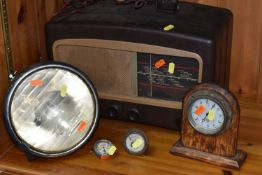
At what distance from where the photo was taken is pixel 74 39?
148 centimetres

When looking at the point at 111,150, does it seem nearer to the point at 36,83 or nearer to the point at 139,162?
the point at 139,162

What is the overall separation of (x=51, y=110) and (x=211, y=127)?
464 mm

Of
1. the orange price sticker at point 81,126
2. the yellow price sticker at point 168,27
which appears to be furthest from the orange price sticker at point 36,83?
the yellow price sticker at point 168,27

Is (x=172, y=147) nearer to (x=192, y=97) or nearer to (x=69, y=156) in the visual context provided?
(x=192, y=97)

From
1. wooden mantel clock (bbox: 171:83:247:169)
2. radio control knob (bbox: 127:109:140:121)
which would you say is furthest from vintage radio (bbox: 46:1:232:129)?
wooden mantel clock (bbox: 171:83:247:169)

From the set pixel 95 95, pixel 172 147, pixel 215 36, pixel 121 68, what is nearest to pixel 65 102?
pixel 95 95

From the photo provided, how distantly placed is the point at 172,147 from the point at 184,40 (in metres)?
0.31

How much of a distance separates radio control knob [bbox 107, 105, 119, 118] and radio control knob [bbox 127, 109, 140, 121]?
0.04 meters

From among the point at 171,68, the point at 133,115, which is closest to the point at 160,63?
the point at 171,68

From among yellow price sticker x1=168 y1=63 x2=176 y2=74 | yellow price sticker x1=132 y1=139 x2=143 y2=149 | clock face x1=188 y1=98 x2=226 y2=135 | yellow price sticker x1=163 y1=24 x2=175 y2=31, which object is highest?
yellow price sticker x1=163 y1=24 x2=175 y2=31

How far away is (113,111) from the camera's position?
1543 mm

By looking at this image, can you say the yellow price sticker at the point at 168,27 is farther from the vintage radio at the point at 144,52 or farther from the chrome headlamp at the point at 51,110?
the chrome headlamp at the point at 51,110

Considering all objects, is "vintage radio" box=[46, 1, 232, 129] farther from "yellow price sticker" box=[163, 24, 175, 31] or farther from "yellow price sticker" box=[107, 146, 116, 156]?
"yellow price sticker" box=[107, 146, 116, 156]

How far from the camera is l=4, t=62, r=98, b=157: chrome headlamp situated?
53.6 inches
